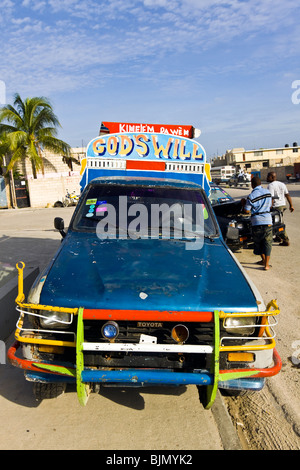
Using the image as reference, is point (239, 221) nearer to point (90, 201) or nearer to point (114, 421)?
point (90, 201)

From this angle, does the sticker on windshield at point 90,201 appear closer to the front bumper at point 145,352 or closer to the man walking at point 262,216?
the front bumper at point 145,352

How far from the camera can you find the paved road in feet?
9.27

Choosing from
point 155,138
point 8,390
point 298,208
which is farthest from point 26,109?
point 8,390

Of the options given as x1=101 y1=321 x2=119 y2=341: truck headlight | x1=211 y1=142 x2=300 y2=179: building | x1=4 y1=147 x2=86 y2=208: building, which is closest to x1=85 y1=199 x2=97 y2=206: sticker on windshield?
x1=101 y1=321 x2=119 y2=341: truck headlight

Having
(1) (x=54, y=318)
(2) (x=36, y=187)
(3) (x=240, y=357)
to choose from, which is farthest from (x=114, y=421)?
(2) (x=36, y=187)

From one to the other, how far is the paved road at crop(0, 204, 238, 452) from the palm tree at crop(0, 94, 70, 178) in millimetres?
23336

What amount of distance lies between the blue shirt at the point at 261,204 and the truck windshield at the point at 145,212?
10.4 ft

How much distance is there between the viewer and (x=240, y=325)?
2953 millimetres

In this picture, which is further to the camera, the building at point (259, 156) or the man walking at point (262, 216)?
the building at point (259, 156)

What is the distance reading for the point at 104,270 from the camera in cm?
326

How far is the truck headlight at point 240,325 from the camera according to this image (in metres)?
2.90

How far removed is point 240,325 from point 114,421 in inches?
50.0

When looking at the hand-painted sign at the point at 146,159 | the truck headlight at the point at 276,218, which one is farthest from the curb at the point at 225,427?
the truck headlight at the point at 276,218
